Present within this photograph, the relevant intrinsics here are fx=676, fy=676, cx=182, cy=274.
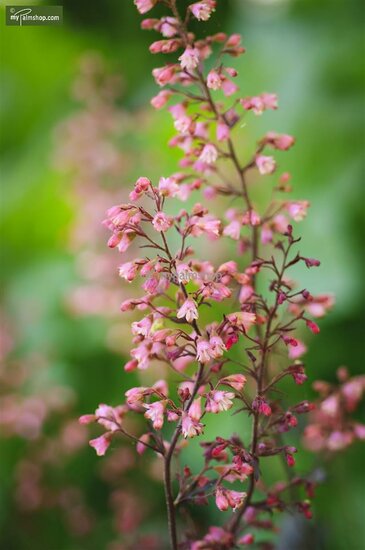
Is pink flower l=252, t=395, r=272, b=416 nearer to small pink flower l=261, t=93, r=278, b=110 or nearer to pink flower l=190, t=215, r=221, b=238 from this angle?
pink flower l=190, t=215, r=221, b=238

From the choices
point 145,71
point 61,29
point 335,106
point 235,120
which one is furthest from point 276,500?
point 61,29

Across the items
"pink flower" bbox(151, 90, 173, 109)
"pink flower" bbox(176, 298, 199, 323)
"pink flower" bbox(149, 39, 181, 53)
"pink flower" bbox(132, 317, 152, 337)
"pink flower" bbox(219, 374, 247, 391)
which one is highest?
"pink flower" bbox(149, 39, 181, 53)

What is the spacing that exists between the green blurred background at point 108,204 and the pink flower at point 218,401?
1.53 ft

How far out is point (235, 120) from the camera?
0.69m

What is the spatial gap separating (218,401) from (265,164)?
268mm

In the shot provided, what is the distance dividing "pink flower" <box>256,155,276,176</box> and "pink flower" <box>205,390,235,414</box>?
0.25m

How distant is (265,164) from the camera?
684 millimetres

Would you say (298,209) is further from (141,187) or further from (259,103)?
(141,187)

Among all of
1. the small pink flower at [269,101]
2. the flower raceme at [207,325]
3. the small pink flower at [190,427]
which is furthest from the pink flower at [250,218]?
the small pink flower at [190,427]

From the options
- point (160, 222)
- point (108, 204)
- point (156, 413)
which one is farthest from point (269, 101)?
point (108, 204)

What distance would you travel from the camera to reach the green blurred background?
1.30 meters

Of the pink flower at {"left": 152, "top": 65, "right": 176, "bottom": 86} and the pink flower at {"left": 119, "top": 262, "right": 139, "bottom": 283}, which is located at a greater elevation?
the pink flower at {"left": 152, "top": 65, "right": 176, "bottom": 86}

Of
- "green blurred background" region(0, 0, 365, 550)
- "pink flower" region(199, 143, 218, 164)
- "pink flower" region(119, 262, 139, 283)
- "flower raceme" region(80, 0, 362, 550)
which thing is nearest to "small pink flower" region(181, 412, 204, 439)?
"flower raceme" region(80, 0, 362, 550)

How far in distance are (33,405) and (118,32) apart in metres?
1.65
